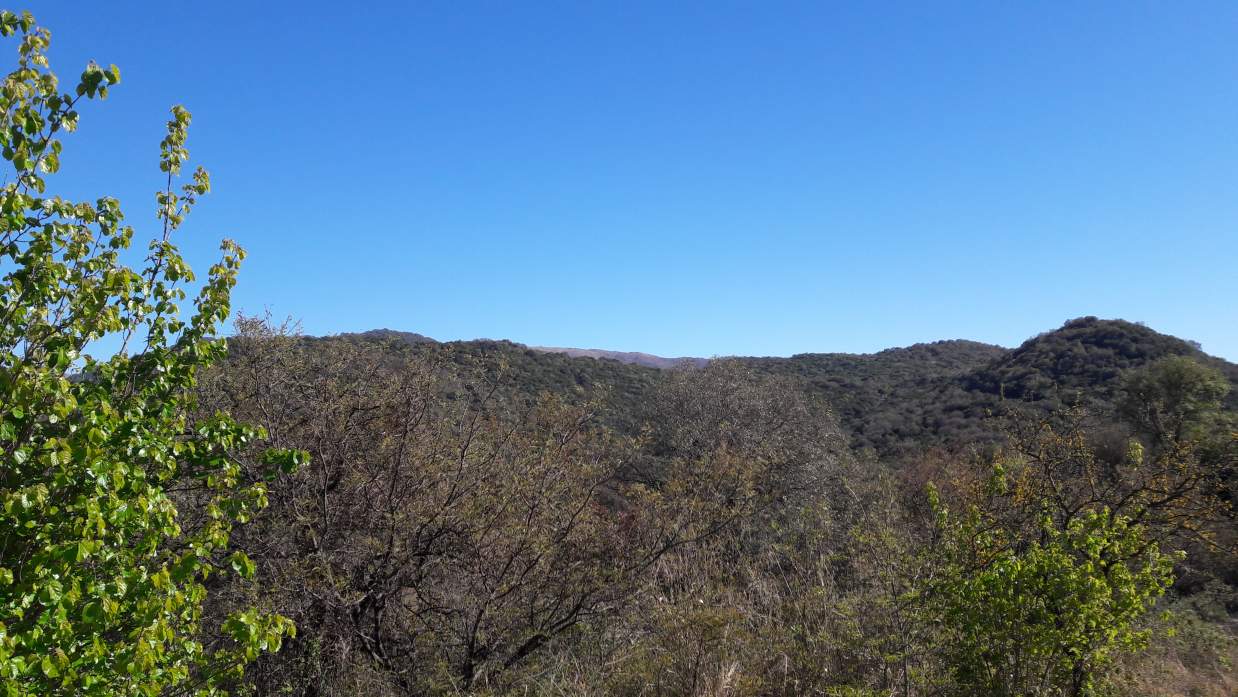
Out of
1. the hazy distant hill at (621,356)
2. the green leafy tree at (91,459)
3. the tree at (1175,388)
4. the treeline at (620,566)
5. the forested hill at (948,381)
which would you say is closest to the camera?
the green leafy tree at (91,459)

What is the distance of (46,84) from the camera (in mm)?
2729

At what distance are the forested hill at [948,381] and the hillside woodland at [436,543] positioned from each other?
53.2 feet

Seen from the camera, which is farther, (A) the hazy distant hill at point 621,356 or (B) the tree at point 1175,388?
(A) the hazy distant hill at point 621,356

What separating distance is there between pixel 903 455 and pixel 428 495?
22002 millimetres

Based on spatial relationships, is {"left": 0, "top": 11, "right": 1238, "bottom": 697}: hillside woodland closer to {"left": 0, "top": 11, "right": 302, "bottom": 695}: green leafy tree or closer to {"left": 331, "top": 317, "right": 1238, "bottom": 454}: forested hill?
{"left": 0, "top": 11, "right": 302, "bottom": 695}: green leafy tree

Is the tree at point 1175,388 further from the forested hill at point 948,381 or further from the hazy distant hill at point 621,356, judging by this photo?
the hazy distant hill at point 621,356

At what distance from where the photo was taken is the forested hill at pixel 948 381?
2655cm

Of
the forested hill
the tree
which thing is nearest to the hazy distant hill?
the forested hill

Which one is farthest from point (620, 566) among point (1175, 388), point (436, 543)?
point (1175, 388)

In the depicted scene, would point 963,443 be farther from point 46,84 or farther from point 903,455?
point 46,84

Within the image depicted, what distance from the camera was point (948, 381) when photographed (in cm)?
3709

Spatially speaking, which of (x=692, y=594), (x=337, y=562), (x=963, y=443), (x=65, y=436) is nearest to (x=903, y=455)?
(x=963, y=443)

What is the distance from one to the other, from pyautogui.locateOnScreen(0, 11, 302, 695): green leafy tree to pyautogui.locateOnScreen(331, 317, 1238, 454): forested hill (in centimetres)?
1937

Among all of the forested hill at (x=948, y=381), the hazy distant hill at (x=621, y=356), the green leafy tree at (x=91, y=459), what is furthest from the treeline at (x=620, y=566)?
the hazy distant hill at (x=621, y=356)
